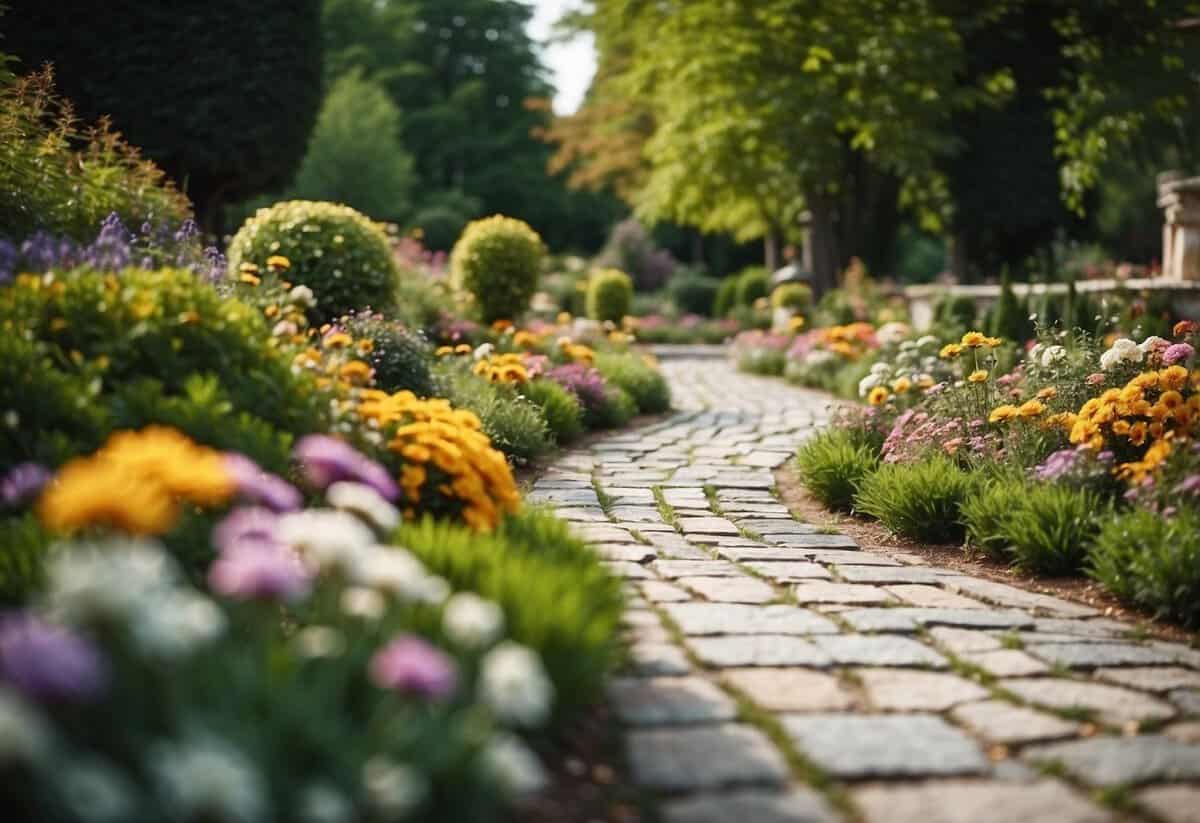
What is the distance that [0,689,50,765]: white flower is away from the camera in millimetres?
1514

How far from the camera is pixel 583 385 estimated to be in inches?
352

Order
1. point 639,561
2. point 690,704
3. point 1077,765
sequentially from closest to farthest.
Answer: point 1077,765 < point 690,704 < point 639,561

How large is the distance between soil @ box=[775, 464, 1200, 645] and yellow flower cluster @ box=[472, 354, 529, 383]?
2070 millimetres

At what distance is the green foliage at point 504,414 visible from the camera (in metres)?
6.77

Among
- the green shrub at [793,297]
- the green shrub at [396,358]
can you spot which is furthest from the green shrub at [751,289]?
the green shrub at [396,358]

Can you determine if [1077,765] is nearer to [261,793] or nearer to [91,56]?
[261,793]

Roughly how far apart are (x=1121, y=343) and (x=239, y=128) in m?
12.1

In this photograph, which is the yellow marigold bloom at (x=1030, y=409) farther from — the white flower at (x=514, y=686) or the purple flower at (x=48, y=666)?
the purple flower at (x=48, y=666)

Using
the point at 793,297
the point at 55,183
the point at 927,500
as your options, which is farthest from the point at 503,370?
the point at 793,297

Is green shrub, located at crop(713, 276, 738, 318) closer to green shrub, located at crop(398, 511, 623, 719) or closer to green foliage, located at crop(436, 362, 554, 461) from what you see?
green foliage, located at crop(436, 362, 554, 461)

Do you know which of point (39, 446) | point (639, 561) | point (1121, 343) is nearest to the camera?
point (39, 446)

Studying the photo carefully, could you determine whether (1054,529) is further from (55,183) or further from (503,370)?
(55,183)

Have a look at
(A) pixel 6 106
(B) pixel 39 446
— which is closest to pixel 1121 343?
(B) pixel 39 446

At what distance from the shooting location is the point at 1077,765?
264 cm
